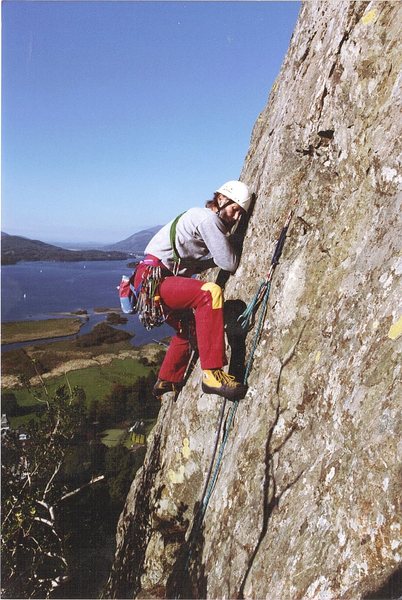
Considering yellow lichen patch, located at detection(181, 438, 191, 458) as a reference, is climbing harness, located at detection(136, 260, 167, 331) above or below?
above

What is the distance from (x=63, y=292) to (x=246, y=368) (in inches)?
3748

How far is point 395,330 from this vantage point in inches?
137

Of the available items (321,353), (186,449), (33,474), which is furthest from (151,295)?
(33,474)

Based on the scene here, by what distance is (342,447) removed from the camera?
3715 mm

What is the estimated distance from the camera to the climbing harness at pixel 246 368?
526 centimetres

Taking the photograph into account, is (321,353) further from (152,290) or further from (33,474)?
(33,474)

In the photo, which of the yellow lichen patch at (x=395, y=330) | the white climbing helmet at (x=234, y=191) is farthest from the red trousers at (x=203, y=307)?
the yellow lichen patch at (x=395, y=330)

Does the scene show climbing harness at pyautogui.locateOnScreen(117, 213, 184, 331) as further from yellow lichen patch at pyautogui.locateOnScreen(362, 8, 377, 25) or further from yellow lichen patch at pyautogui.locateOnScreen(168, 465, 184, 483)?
yellow lichen patch at pyautogui.locateOnScreen(362, 8, 377, 25)

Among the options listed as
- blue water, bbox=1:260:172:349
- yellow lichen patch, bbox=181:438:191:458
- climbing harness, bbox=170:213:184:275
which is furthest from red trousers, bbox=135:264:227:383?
blue water, bbox=1:260:172:349

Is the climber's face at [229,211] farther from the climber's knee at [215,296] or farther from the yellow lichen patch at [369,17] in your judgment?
the yellow lichen patch at [369,17]

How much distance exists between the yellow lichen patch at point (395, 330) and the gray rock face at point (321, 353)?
0.5 inches

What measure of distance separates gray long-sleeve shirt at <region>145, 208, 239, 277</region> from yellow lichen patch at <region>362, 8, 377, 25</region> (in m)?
2.61

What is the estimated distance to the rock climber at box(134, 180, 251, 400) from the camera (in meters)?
5.31

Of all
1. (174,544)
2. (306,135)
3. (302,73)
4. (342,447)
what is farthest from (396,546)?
(302,73)
